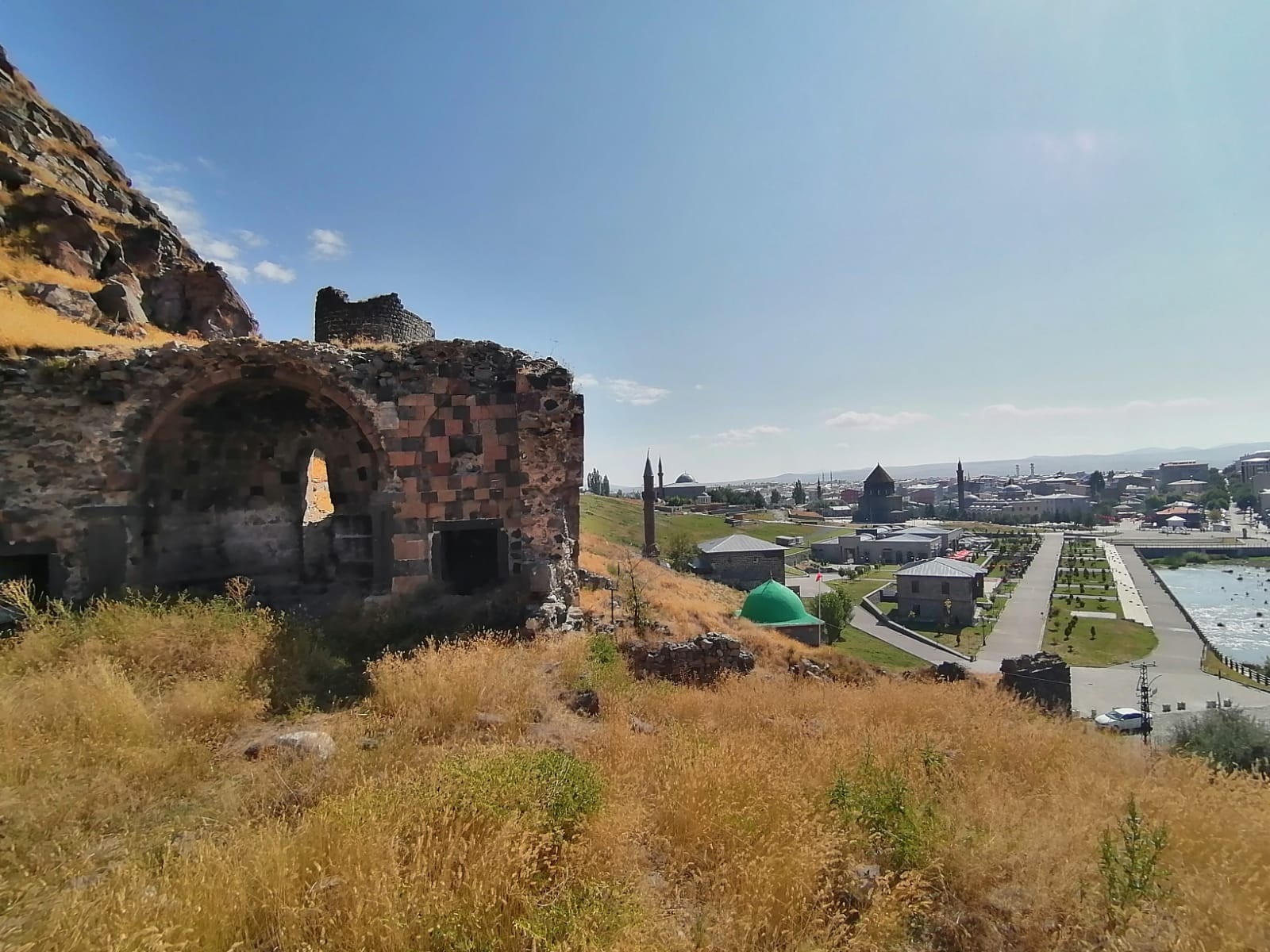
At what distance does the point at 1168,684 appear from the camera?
29.4 m

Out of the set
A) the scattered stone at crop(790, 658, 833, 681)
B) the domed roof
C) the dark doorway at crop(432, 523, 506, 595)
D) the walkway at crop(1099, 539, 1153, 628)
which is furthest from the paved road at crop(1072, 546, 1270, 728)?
the domed roof

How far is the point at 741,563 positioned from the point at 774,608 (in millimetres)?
21370

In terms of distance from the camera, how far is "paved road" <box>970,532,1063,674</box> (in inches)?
1262

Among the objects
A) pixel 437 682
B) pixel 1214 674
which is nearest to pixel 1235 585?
pixel 1214 674

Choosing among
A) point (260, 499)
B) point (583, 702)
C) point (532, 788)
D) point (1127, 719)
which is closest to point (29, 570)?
point (260, 499)

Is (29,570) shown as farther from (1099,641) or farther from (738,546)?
(1099,641)

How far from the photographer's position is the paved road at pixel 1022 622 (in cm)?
3206

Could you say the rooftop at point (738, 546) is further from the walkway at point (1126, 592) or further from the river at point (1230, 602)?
the river at point (1230, 602)

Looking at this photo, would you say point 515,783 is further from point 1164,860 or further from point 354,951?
point 1164,860

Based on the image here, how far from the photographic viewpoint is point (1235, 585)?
66.5 meters

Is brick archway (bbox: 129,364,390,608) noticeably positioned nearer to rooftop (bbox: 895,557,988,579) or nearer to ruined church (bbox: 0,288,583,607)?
ruined church (bbox: 0,288,583,607)

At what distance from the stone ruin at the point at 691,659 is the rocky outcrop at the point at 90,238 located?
15267 mm

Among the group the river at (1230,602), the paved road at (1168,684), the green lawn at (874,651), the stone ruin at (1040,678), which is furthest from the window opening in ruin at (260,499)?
the river at (1230,602)

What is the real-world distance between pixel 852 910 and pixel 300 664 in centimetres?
566
